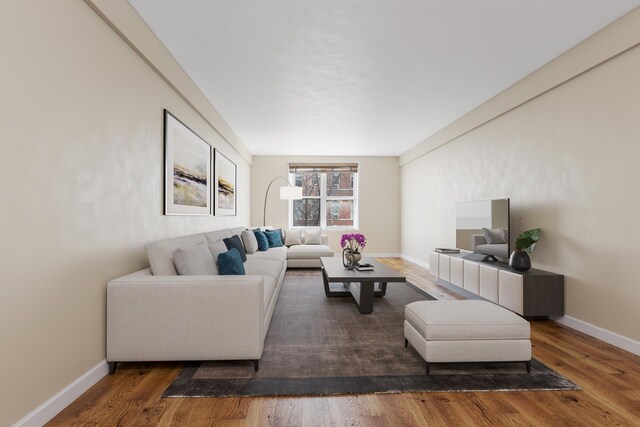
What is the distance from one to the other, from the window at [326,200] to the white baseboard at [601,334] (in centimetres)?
577

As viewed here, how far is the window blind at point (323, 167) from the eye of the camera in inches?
343

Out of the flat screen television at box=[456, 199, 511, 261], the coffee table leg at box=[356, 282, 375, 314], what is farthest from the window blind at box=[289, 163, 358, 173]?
the coffee table leg at box=[356, 282, 375, 314]

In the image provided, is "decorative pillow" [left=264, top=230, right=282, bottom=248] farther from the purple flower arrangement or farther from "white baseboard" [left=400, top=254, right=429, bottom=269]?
"white baseboard" [left=400, top=254, right=429, bottom=269]

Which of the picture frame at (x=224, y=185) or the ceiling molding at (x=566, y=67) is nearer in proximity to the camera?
the ceiling molding at (x=566, y=67)

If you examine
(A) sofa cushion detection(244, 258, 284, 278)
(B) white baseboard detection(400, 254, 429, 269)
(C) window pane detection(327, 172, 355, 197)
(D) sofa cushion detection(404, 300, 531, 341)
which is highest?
(C) window pane detection(327, 172, 355, 197)

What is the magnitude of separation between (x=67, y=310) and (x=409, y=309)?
2196 millimetres

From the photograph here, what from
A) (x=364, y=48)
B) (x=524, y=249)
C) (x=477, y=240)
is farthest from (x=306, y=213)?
(x=364, y=48)

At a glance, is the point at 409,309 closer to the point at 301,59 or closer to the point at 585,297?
the point at 585,297

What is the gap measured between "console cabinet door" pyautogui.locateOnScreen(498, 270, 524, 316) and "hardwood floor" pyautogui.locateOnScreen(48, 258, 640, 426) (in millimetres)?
1116

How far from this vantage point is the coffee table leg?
3701 mm

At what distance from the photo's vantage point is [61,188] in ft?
6.14

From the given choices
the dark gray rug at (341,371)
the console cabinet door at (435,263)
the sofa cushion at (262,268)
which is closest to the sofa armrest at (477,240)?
the console cabinet door at (435,263)

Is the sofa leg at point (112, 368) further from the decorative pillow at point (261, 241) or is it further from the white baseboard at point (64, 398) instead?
the decorative pillow at point (261, 241)

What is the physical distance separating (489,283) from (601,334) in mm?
1113
